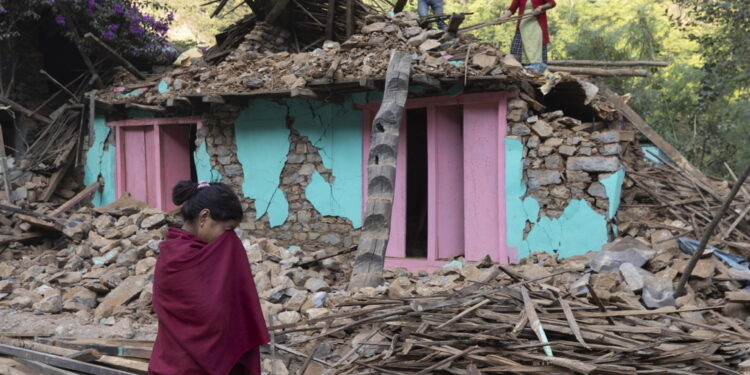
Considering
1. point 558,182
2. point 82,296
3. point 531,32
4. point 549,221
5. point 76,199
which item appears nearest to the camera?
point 82,296

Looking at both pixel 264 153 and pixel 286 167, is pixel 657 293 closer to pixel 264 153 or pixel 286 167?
pixel 286 167

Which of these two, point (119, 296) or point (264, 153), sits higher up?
point (264, 153)

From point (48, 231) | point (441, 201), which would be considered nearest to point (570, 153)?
point (441, 201)

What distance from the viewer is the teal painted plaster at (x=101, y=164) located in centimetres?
1032

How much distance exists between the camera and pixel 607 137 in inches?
251

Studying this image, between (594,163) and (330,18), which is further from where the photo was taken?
(330,18)

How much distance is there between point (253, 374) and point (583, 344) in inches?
73.4

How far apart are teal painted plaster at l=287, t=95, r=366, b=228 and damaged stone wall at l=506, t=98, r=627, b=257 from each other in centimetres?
213

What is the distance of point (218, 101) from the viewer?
809cm

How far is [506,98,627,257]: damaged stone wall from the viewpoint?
21.1ft

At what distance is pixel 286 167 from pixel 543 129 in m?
3.67

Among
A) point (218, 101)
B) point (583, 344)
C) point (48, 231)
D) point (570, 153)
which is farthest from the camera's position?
point (48, 231)

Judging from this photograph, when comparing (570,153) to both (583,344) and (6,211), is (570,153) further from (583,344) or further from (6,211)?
(6,211)

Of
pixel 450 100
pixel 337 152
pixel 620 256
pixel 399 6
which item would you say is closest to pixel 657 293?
pixel 620 256
